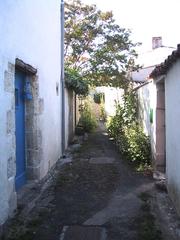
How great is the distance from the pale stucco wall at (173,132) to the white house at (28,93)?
250 centimetres

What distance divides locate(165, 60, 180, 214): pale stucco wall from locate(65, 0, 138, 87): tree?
1102 centimetres

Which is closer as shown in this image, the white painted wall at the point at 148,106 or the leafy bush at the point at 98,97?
the white painted wall at the point at 148,106

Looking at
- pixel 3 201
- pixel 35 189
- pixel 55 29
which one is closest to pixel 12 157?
pixel 3 201

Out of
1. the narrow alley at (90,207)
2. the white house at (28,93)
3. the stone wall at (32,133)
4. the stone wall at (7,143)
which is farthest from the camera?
the stone wall at (32,133)

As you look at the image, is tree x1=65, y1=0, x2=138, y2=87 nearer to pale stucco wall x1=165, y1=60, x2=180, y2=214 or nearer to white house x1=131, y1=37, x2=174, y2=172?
white house x1=131, y1=37, x2=174, y2=172

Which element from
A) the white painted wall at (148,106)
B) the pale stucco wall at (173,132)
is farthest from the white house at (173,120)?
the white painted wall at (148,106)

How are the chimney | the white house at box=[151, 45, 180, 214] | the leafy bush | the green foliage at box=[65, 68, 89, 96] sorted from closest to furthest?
the white house at box=[151, 45, 180, 214], the green foliage at box=[65, 68, 89, 96], the chimney, the leafy bush

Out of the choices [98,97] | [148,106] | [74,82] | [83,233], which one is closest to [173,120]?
[83,233]

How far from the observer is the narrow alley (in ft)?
17.5

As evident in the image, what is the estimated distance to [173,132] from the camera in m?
6.49

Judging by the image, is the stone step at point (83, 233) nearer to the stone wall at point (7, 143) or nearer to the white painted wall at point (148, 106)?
the stone wall at point (7, 143)

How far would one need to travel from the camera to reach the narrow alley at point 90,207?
5.34 metres

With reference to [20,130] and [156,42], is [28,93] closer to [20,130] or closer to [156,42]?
[20,130]

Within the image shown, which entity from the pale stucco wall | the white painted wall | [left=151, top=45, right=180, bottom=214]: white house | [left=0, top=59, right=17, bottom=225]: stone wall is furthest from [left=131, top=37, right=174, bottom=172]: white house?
[left=0, top=59, right=17, bottom=225]: stone wall
